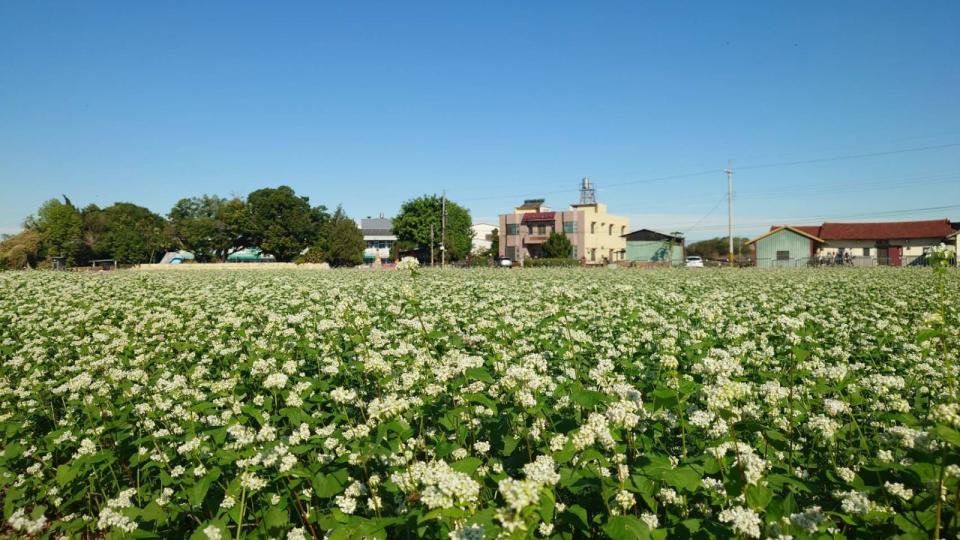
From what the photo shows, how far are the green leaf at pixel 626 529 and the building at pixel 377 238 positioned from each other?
13364 centimetres

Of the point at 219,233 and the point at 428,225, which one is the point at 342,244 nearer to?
the point at 428,225

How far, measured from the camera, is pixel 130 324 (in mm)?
10328

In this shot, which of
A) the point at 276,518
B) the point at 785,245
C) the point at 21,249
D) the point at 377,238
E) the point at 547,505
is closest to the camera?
the point at 547,505

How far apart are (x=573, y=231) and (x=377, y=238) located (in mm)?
73569

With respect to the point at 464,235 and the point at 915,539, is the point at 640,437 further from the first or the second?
the point at 464,235

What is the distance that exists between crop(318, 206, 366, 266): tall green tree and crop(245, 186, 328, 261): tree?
175 inches

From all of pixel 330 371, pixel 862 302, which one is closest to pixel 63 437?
pixel 330 371

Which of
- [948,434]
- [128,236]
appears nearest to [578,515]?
[948,434]

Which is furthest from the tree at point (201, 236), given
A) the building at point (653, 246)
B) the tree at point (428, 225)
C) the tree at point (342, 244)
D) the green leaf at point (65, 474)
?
the green leaf at point (65, 474)

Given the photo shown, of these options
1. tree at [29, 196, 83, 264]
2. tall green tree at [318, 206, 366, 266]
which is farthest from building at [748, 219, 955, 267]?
tree at [29, 196, 83, 264]

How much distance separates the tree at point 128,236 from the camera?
300 ft

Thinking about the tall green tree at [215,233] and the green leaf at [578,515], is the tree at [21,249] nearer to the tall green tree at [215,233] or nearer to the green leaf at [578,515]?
Result: the tall green tree at [215,233]

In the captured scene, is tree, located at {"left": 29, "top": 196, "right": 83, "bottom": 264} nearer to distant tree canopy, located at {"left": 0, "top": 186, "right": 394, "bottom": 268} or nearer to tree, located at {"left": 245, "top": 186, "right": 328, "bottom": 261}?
distant tree canopy, located at {"left": 0, "top": 186, "right": 394, "bottom": 268}

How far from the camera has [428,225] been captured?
97.2 meters
